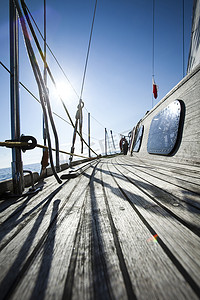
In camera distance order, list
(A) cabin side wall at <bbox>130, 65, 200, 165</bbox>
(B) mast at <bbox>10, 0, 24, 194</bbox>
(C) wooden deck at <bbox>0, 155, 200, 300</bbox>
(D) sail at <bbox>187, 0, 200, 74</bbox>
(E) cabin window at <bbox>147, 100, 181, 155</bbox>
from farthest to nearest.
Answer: (D) sail at <bbox>187, 0, 200, 74</bbox> → (E) cabin window at <bbox>147, 100, 181, 155</bbox> → (A) cabin side wall at <bbox>130, 65, 200, 165</bbox> → (B) mast at <bbox>10, 0, 24, 194</bbox> → (C) wooden deck at <bbox>0, 155, 200, 300</bbox>

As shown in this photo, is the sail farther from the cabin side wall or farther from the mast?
the mast

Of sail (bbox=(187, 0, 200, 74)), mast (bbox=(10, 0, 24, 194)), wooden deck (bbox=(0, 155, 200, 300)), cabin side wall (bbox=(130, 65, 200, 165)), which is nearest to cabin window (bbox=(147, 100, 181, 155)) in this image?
cabin side wall (bbox=(130, 65, 200, 165))

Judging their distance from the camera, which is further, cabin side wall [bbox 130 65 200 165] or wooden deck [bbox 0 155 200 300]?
cabin side wall [bbox 130 65 200 165]

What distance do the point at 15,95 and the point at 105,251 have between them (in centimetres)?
169

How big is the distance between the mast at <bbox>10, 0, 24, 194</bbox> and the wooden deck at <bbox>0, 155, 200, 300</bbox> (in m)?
0.62

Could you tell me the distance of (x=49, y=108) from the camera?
1.54 meters

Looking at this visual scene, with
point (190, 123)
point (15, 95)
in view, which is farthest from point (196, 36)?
point (15, 95)

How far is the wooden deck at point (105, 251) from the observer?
0.36 meters

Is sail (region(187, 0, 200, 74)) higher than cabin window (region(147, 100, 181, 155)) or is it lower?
higher

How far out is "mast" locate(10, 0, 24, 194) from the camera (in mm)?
1390

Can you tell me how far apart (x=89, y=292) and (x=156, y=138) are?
3.51 m

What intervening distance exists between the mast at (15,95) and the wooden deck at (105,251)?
0.62m

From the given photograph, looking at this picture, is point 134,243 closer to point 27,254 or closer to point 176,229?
point 176,229

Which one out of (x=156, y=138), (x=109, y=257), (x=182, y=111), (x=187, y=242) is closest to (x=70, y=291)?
(x=109, y=257)
